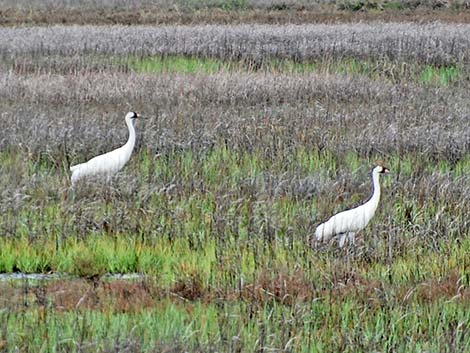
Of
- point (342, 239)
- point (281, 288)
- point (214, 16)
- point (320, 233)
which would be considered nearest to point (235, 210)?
point (320, 233)

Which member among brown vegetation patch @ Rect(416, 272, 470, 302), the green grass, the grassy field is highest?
brown vegetation patch @ Rect(416, 272, 470, 302)

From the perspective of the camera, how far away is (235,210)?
8.46 metres

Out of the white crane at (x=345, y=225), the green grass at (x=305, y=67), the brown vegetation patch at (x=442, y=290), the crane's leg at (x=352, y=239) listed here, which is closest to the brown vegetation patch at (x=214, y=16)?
the green grass at (x=305, y=67)

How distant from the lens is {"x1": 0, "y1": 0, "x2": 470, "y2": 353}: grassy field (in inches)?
221

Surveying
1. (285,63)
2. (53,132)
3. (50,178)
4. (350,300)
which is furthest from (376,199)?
(285,63)

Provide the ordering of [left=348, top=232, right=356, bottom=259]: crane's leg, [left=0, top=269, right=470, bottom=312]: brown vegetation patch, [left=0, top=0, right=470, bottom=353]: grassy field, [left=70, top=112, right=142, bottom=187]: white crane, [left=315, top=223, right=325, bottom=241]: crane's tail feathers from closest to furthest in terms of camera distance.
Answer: [left=0, top=0, right=470, bottom=353]: grassy field
[left=0, top=269, right=470, bottom=312]: brown vegetation patch
[left=348, top=232, right=356, bottom=259]: crane's leg
[left=315, top=223, right=325, bottom=241]: crane's tail feathers
[left=70, top=112, right=142, bottom=187]: white crane

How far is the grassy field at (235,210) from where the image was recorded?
18.4ft

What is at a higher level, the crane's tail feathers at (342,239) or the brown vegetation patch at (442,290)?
the brown vegetation patch at (442,290)

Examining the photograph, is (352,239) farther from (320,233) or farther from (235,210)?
(235,210)

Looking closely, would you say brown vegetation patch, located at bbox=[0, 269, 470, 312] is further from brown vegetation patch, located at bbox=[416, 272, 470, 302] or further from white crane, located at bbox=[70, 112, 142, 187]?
white crane, located at bbox=[70, 112, 142, 187]

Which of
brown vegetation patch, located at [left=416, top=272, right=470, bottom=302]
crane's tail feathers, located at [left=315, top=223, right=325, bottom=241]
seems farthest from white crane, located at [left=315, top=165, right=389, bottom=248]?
brown vegetation patch, located at [left=416, top=272, right=470, bottom=302]

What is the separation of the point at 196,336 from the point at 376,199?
2753 mm

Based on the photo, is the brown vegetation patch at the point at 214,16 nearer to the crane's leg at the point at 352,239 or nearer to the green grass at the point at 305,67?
the green grass at the point at 305,67

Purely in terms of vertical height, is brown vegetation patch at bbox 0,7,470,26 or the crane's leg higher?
the crane's leg
